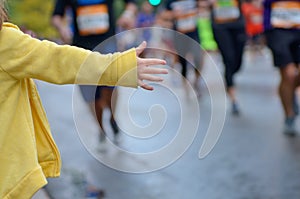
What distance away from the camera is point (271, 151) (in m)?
6.22

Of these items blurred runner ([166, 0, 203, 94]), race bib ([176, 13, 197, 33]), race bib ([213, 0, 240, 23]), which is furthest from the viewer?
race bib ([176, 13, 197, 33])

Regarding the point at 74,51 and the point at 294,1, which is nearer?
the point at 74,51

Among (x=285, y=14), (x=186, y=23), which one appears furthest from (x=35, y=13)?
(x=285, y=14)

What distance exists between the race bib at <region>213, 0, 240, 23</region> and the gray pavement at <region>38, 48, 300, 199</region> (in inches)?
54.0

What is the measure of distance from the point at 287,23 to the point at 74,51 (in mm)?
4693

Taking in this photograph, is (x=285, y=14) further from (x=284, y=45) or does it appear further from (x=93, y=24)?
(x=93, y=24)

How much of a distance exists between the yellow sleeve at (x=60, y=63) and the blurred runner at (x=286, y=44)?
4.50 meters

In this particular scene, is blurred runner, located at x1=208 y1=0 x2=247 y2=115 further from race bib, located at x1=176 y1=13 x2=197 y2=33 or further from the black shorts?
the black shorts

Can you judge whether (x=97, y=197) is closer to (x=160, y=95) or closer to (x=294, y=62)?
(x=160, y=95)

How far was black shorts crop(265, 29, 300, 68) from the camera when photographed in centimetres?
694

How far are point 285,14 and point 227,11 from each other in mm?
2047

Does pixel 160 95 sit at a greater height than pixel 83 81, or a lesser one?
lesser

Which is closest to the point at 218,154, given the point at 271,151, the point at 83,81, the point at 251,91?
the point at 271,151

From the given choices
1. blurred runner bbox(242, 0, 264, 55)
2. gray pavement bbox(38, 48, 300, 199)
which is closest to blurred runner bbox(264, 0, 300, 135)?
gray pavement bbox(38, 48, 300, 199)
